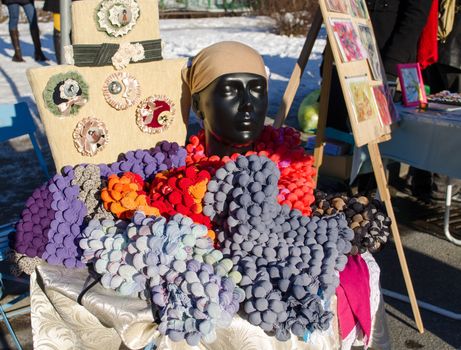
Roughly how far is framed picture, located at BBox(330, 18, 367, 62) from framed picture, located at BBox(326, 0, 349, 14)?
0.14 ft

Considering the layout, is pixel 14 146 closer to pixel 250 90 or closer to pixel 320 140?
pixel 320 140

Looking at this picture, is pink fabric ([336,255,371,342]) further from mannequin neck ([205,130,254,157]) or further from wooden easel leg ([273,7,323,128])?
wooden easel leg ([273,7,323,128])

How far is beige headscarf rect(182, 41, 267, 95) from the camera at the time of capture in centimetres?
187

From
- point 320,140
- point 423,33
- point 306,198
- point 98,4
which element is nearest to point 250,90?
point 306,198

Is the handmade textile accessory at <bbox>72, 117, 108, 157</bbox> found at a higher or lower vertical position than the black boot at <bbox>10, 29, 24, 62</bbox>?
higher

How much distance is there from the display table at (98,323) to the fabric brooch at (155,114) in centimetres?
73

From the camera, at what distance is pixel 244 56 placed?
190cm

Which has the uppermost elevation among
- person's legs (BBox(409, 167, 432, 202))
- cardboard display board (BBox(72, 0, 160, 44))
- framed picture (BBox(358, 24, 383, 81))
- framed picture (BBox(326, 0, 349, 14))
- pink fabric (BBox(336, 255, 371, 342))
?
framed picture (BBox(326, 0, 349, 14))

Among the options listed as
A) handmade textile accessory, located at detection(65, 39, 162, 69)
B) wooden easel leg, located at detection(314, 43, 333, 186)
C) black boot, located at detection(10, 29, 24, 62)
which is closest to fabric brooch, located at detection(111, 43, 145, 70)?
handmade textile accessory, located at detection(65, 39, 162, 69)

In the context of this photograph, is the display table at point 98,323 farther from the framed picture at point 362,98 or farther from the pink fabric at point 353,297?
the framed picture at point 362,98

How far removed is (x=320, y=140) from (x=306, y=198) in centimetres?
85

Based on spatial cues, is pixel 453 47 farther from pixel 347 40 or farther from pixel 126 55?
pixel 126 55

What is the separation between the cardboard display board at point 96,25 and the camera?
1944mm

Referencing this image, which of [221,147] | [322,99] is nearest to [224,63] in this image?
[221,147]
